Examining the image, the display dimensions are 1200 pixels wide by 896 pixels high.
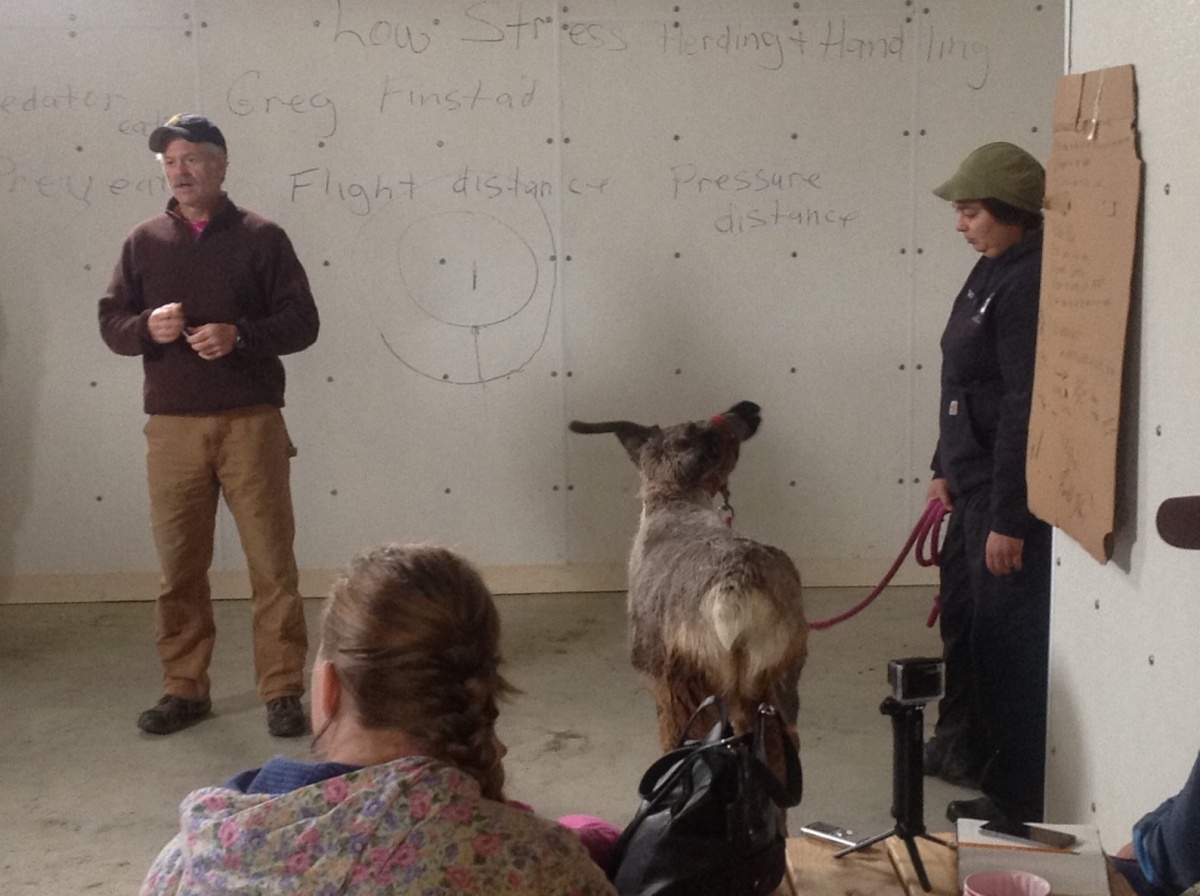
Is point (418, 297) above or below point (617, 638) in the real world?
above

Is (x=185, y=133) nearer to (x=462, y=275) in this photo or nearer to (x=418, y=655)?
(x=462, y=275)

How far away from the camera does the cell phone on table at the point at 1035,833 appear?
181 centimetres

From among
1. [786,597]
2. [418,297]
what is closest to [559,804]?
[786,597]

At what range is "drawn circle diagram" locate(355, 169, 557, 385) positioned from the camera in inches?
203

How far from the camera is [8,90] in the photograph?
5.05m

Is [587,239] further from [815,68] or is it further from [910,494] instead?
[910,494]

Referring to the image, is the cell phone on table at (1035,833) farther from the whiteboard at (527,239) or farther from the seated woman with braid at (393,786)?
the whiteboard at (527,239)

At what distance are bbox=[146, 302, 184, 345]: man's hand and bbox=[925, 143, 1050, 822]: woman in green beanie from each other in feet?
7.07

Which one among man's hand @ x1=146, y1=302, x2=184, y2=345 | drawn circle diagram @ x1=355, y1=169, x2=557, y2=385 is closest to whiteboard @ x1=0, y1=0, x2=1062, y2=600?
drawn circle diagram @ x1=355, y1=169, x2=557, y2=385

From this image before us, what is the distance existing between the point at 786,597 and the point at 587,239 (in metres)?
2.64

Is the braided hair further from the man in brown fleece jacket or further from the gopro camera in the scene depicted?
the man in brown fleece jacket

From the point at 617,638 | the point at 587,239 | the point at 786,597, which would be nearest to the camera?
the point at 786,597

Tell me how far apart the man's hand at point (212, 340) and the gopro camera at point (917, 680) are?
242 cm

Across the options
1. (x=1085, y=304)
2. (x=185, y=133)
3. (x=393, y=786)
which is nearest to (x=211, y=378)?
(x=185, y=133)
